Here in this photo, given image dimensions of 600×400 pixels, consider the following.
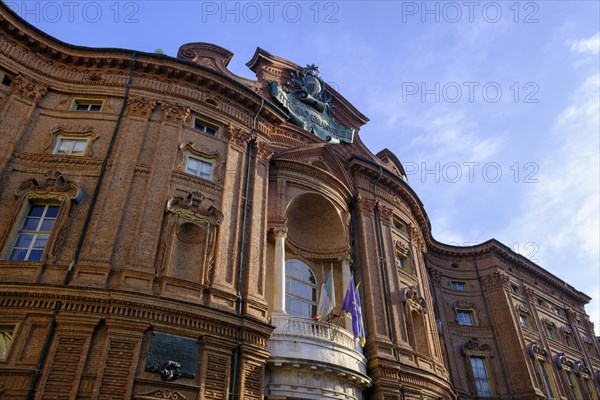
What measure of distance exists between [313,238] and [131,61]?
40.3 feet

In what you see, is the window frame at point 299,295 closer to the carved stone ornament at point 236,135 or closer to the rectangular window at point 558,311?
the carved stone ornament at point 236,135

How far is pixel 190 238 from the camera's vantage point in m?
17.8

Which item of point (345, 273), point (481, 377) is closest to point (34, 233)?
point (345, 273)

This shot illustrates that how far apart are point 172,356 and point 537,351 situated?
27.6 metres

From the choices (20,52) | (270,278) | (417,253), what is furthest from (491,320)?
(20,52)

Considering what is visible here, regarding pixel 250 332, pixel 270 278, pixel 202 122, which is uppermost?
pixel 202 122

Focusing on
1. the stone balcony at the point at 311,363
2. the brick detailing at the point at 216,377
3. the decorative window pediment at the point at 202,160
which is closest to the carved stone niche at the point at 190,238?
the decorative window pediment at the point at 202,160

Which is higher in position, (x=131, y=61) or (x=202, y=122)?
(x=131, y=61)

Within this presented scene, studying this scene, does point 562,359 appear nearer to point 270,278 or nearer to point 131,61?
point 270,278

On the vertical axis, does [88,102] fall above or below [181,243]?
above

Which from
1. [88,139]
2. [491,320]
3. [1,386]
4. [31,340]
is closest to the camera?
[1,386]

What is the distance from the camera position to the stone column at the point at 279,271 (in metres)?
19.1

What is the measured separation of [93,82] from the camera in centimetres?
2044

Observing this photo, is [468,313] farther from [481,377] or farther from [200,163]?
[200,163]
